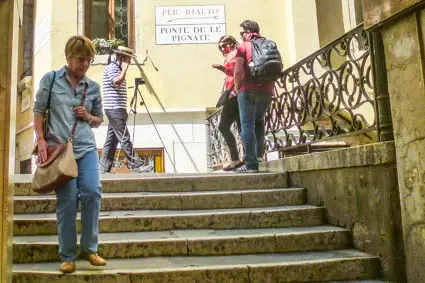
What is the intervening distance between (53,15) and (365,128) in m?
8.25

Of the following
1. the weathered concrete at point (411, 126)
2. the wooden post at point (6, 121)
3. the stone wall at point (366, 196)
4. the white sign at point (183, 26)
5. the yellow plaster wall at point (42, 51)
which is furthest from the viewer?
the white sign at point (183, 26)

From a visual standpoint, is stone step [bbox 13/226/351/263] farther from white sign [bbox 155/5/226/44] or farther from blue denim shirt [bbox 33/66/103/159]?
white sign [bbox 155/5/226/44]

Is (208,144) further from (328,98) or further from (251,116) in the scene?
(328,98)

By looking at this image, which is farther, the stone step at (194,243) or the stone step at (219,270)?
the stone step at (194,243)

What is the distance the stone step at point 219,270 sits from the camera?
3.61 m

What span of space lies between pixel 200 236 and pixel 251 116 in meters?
2.13

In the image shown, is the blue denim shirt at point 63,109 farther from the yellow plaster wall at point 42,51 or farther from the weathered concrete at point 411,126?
the yellow plaster wall at point 42,51

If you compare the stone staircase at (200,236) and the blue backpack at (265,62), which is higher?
the blue backpack at (265,62)

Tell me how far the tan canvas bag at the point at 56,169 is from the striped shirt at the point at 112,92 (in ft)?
12.4

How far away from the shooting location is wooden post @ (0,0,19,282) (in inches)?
119

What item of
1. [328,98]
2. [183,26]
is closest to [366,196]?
[328,98]

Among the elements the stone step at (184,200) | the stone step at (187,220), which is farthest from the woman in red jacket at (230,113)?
the stone step at (187,220)

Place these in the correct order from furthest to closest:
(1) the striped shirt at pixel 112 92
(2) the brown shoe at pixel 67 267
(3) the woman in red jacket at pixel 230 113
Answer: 1. (1) the striped shirt at pixel 112 92
2. (3) the woman in red jacket at pixel 230 113
3. (2) the brown shoe at pixel 67 267

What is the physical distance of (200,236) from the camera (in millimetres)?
4410
